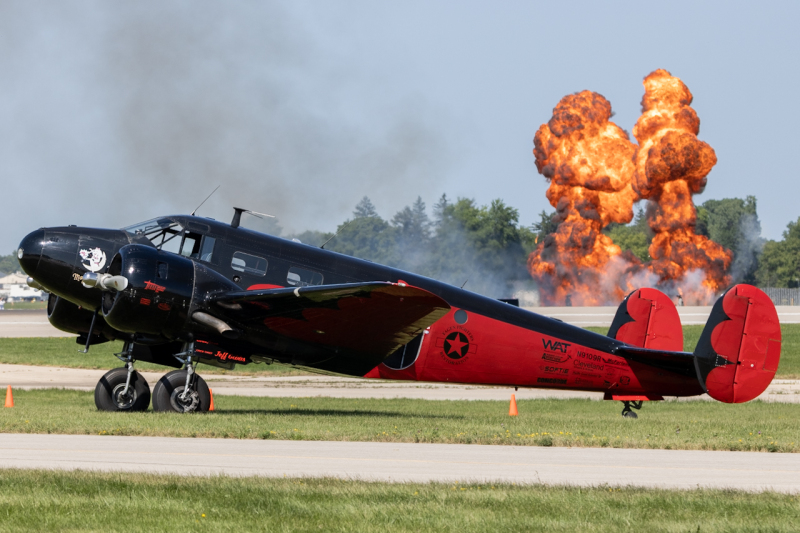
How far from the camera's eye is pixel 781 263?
141 m

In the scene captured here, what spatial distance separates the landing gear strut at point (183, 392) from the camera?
59.9 ft

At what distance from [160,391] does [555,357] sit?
873 centimetres

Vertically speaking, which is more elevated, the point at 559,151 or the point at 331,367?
the point at 559,151

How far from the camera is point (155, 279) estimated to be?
17.2 meters

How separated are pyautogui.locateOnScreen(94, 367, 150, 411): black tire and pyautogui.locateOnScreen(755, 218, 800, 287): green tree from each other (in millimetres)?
133673

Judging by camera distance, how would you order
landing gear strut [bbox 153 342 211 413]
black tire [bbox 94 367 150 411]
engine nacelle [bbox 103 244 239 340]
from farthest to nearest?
black tire [bbox 94 367 150 411] → landing gear strut [bbox 153 342 211 413] → engine nacelle [bbox 103 244 239 340]

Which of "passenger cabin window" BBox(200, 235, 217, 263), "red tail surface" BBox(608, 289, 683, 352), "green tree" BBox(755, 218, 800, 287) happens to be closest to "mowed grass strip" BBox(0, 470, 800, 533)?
"passenger cabin window" BBox(200, 235, 217, 263)

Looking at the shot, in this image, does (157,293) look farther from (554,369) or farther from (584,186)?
(584,186)

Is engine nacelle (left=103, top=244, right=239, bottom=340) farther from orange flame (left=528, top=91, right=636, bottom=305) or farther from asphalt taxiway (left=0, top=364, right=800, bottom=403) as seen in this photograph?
orange flame (left=528, top=91, right=636, bottom=305)

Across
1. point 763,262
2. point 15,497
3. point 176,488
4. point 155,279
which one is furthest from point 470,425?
point 763,262

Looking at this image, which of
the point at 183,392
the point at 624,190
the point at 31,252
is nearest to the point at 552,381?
the point at 183,392

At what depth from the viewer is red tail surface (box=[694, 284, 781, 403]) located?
19.7 metres

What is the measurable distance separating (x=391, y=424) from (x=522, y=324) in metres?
4.36

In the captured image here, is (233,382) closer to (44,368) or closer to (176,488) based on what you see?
(44,368)
